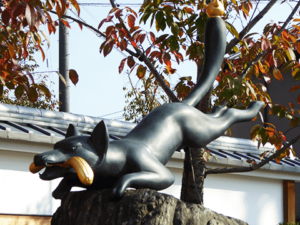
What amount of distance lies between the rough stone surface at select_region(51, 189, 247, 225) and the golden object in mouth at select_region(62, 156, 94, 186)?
0.19m

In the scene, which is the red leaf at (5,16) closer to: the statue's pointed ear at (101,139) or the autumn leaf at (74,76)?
the autumn leaf at (74,76)

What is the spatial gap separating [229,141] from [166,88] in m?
3.64

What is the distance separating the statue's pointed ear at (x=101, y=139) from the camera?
1662 millimetres

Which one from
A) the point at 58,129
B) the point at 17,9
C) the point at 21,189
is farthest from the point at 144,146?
the point at 58,129

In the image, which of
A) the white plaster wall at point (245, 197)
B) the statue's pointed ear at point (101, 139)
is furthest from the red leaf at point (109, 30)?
the white plaster wall at point (245, 197)

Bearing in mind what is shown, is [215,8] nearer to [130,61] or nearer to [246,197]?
[130,61]

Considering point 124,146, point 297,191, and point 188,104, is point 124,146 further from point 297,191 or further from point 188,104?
point 297,191

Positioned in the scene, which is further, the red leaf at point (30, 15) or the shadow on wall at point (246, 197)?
the shadow on wall at point (246, 197)

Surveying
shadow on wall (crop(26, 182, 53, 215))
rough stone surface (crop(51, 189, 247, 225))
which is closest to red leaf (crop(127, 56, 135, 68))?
rough stone surface (crop(51, 189, 247, 225))

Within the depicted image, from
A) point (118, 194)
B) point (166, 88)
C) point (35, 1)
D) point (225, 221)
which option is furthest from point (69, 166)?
point (166, 88)

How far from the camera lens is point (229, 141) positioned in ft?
21.7

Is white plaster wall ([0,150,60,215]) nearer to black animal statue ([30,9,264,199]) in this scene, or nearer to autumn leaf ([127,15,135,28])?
autumn leaf ([127,15,135,28])

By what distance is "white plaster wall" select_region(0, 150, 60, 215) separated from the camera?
428 cm

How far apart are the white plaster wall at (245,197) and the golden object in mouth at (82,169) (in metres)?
3.92
